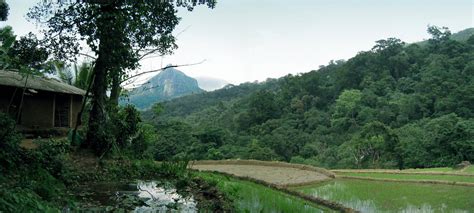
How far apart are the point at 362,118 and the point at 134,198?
31393mm

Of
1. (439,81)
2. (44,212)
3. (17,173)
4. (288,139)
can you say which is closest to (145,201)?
(17,173)

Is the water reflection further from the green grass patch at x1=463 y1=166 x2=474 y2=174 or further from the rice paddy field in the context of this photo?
the green grass patch at x1=463 y1=166 x2=474 y2=174

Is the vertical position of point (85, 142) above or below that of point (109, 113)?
below

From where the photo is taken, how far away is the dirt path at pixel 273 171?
12.5 metres

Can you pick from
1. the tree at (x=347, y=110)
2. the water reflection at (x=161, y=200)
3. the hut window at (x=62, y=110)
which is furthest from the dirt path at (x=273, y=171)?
the tree at (x=347, y=110)

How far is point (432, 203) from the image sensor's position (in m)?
8.41

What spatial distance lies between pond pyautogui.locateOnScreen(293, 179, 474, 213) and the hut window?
9.35 m

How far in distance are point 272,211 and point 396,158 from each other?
16.9 meters

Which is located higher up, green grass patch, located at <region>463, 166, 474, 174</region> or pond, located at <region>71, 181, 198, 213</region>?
green grass patch, located at <region>463, 166, 474, 174</region>

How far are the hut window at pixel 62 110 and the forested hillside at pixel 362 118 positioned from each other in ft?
10.9

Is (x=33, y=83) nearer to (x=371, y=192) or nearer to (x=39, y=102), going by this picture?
(x=39, y=102)

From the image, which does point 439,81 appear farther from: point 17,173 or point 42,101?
point 17,173

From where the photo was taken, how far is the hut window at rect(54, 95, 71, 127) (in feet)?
51.7

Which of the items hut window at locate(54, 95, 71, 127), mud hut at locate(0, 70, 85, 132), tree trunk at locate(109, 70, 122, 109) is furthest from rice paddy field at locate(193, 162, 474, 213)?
hut window at locate(54, 95, 71, 127)
